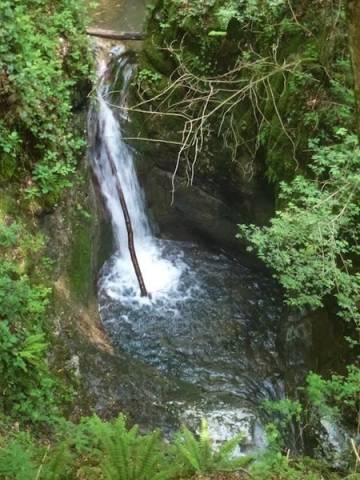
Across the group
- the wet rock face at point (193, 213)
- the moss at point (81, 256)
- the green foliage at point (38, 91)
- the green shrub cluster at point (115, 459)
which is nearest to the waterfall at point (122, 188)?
the wet rock face at point (193, 213)

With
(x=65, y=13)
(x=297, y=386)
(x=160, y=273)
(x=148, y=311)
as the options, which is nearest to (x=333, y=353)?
(x=297, y=386)

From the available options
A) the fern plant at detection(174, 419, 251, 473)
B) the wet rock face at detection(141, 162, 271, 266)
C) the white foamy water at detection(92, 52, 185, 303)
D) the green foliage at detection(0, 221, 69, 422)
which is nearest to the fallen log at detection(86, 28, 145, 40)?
the white foamy water at detection(92, 52, 185, 303)

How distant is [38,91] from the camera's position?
557cm

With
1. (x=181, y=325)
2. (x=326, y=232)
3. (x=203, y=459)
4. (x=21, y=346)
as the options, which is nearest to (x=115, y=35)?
(x=181, y=325)

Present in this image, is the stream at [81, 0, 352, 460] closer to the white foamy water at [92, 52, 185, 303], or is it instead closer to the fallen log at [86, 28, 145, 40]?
the white foamy water at [92, 52, 185, 303]

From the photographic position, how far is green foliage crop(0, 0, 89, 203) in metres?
5.19

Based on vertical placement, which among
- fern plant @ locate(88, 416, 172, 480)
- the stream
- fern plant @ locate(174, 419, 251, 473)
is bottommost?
fern plant @ locate(88, 416, 172, 480)

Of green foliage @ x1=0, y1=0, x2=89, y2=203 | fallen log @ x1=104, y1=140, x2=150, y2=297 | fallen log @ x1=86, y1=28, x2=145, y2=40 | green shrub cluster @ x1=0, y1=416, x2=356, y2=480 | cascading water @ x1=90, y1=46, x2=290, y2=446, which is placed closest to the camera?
green shrub cluster @ x1=0, y1=416, x2=356, y2=480

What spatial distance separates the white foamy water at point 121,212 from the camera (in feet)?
27.9

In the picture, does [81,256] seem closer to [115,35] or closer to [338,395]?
[338,395]

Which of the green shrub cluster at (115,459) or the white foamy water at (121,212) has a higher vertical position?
the white foamy water at (121,212)

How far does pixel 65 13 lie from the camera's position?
6.54 metres

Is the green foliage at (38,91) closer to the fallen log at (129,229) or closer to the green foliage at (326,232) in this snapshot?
the fallen log at (129,229)

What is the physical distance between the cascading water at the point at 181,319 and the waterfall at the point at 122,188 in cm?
2
